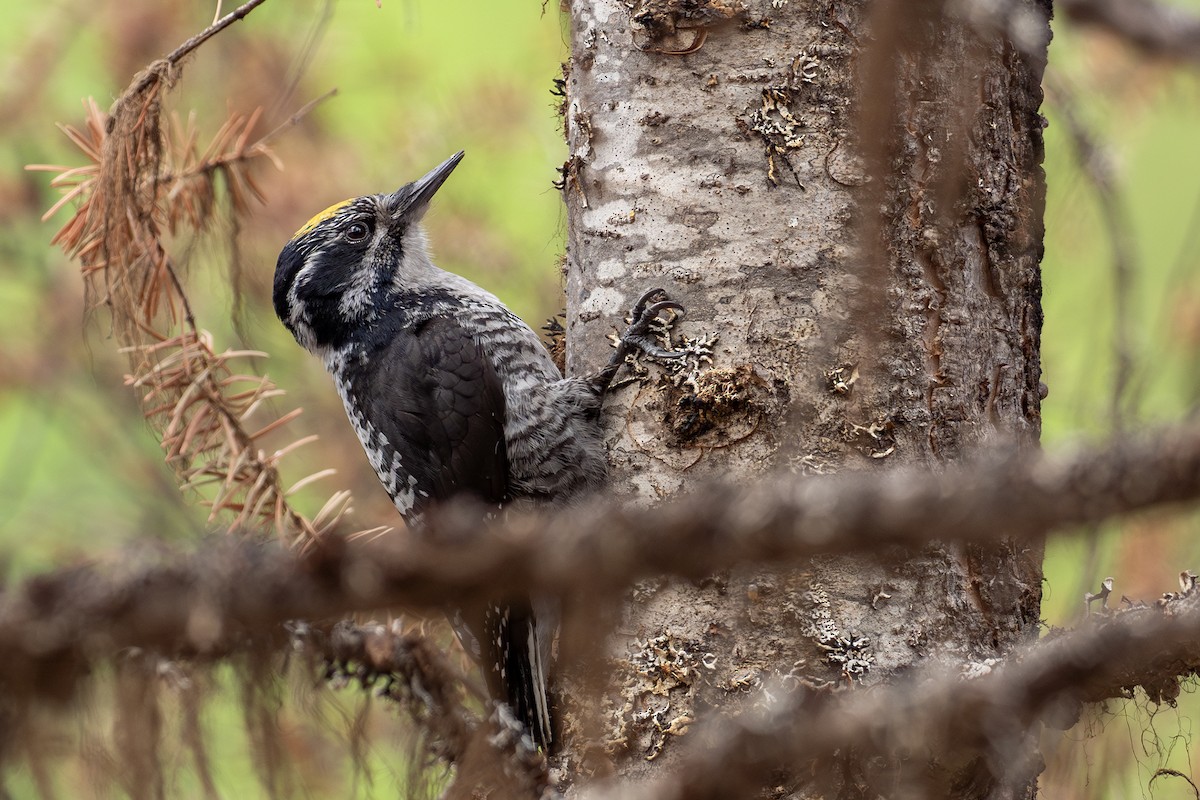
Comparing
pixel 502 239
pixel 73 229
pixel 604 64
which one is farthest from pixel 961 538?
pixel 502 239

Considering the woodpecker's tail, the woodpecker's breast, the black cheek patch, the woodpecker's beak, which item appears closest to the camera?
the woodpecker's tail

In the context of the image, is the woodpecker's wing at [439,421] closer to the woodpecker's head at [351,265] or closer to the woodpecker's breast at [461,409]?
the woodpecker's breast at [461,409]

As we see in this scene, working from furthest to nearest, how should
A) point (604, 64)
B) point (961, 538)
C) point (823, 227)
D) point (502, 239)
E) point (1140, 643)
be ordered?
point (502, 239) < point (604, 64) < point (823, 227) < point (1140, 643) < point (961, 538)

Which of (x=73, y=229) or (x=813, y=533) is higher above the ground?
(x=73, y=229)

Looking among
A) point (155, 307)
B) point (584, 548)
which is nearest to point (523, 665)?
point (155, 307)

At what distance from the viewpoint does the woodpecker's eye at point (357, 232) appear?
10.3 ft

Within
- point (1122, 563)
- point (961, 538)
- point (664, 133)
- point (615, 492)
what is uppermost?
point (664, 133)

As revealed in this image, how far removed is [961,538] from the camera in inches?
23.6

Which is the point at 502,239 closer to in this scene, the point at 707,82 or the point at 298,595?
the point at 707,82

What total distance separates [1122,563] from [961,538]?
2.86 m

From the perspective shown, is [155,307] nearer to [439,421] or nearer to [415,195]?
[439,421]

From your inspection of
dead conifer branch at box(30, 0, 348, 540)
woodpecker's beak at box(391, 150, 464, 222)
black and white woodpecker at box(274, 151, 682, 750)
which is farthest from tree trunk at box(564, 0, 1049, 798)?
woodpecker's beak at box(391, 150, 464, 222)

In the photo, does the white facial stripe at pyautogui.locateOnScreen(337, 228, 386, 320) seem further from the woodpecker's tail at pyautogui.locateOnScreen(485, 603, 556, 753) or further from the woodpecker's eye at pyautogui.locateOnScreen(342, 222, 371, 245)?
the woodpecker's tail at pyautogui.locateOnScreen(485, 603, 556, 753)

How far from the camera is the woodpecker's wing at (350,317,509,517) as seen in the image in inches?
107
